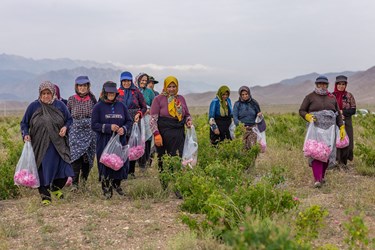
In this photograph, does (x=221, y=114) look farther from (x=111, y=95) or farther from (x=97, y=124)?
(x=97, y=124)

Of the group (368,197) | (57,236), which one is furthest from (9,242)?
(368,197)

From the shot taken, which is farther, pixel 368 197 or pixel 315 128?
pixel 315 128

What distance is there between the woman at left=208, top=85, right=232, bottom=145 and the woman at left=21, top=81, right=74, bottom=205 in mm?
3310

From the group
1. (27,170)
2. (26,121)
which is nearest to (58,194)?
(27,170)

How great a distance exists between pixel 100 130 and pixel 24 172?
1.10 metres

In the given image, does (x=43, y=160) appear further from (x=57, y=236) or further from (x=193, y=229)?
(x=193, y=229)

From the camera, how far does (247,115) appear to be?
9445mm

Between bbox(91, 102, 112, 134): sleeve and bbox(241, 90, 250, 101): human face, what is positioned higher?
bbox(241, 90, 250, 101): human face

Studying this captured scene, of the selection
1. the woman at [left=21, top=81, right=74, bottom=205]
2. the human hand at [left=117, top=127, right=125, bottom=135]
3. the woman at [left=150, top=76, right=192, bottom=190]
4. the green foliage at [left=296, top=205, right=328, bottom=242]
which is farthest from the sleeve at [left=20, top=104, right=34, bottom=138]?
the green foliage at [left=296, top=205, right=328, bottom=242]

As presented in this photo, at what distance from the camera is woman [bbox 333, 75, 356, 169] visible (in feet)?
31.0

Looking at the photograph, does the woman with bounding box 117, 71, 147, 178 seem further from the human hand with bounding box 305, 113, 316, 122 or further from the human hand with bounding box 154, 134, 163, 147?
the human hand with bounding box 305, 113, 316, 122

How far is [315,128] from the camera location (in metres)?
7.91

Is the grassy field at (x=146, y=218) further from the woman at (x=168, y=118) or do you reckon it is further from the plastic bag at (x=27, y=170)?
the woman at (x=168, y=118)

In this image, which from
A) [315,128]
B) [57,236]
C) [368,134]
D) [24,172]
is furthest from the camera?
[368,134]
